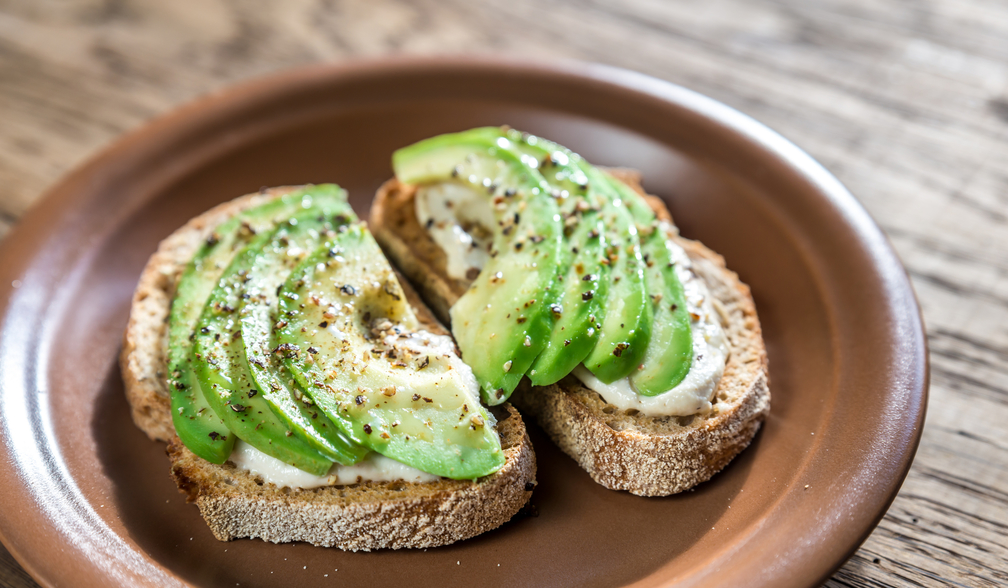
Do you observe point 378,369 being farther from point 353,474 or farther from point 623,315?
point 623,315

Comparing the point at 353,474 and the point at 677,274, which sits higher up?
the point at 677,274

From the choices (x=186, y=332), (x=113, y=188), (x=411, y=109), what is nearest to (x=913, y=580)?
(x=186, y=332)

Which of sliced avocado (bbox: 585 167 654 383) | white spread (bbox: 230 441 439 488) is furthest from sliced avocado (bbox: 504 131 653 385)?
white spread (bbox: 230 441 439 488)

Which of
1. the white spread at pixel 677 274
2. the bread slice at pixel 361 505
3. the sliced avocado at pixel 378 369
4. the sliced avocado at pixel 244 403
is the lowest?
the bread slice at pixel 361 505

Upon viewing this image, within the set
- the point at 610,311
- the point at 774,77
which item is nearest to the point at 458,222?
the point at 610,311

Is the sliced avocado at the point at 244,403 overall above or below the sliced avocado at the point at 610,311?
below

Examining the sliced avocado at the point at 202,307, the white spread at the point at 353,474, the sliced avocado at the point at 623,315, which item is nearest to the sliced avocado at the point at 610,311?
the sliced avocado at the point at 623,315

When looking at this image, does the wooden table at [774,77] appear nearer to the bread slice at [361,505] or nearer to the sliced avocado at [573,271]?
the sliced avocado at [573,271]
